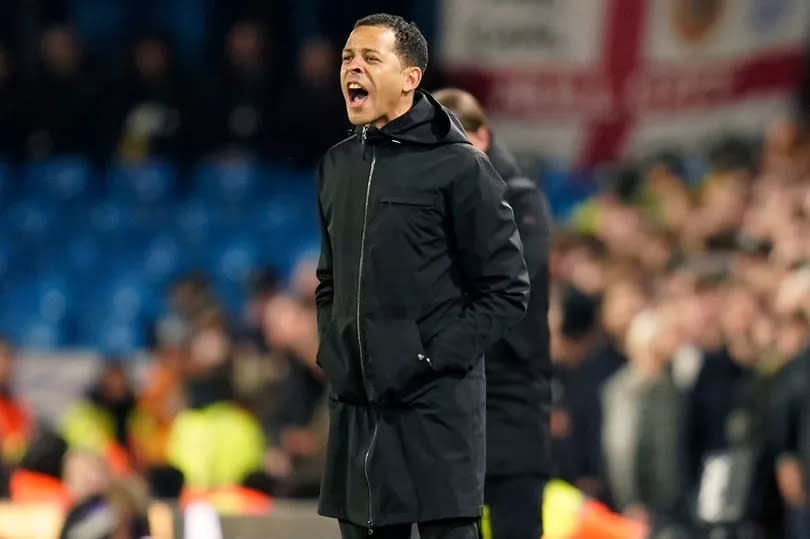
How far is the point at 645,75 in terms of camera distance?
12.9m

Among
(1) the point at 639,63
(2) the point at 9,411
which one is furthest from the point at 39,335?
(1) the point at 639,63

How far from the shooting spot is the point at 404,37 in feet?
12.8

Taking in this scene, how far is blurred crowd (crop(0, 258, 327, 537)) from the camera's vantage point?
800cm

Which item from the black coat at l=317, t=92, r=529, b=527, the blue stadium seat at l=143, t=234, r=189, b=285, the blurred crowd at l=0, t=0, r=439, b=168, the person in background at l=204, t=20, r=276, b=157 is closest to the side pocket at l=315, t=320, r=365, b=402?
the black coat at l=317, t=92, r=529, b=527

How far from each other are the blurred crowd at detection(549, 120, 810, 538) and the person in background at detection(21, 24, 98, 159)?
4862mm

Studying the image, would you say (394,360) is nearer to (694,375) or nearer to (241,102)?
(694,375)

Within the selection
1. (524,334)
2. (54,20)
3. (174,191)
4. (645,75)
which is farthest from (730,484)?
(54,20)

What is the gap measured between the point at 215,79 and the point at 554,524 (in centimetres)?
719

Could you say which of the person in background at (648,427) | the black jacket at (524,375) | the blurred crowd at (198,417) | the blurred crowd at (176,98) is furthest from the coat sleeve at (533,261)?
the blurred crowd at (176,98)

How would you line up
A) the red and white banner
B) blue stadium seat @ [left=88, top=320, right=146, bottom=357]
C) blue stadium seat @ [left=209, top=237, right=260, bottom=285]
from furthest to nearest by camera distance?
the red and white banner → blue stadium seat @ [left=209, top=237, right=260, bottom=285] → blue stadium seat @ [left=88, top=320, right=146, bottom=357]

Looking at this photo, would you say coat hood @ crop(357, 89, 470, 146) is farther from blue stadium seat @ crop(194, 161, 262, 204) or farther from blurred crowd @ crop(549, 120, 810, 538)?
blue stadium seat @ crop(194, 161, 262, 204)

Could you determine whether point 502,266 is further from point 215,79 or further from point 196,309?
point 215,79

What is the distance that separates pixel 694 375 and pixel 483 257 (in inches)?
165

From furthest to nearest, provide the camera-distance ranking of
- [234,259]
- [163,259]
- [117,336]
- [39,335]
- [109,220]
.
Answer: [109,220], [163,259], [234,259], [39,335], [117,336]
